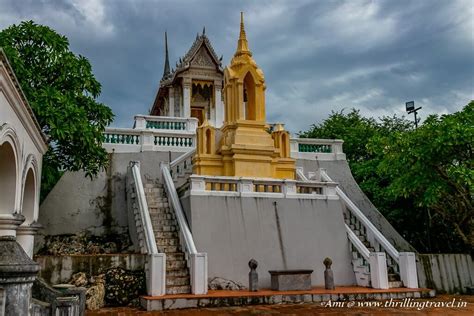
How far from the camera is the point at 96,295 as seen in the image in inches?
354

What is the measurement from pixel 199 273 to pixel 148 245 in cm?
129

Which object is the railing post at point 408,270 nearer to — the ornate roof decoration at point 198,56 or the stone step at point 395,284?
the stone step at point 395,284

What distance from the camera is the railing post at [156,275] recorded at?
903cm

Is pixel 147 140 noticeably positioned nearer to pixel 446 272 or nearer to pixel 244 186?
pixel 244 186

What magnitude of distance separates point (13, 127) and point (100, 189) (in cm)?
710

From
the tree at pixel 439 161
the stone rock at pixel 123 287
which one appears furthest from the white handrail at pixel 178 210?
the tree at pixel 439 161

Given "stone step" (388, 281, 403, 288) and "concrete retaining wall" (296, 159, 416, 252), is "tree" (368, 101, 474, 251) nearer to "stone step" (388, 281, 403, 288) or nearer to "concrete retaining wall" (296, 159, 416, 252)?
"concrete retaining wall" (296, 159, 416, 252)

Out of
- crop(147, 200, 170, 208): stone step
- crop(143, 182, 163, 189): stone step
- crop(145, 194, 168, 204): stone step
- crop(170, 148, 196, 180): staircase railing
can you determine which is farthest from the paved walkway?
crop(170, 148, 196, 180): staircase railing

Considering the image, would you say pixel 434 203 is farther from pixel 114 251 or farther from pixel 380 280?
pixel 114 251

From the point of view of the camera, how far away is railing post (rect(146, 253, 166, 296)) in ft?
29.6

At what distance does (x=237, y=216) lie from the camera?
1100 centimetres

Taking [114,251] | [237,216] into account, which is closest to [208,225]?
[237,216]

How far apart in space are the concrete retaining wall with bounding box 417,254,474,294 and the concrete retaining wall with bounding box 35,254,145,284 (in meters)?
7.11

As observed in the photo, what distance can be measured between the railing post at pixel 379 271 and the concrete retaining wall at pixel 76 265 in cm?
527
